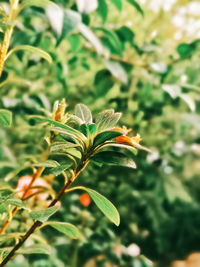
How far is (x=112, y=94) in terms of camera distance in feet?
5.29

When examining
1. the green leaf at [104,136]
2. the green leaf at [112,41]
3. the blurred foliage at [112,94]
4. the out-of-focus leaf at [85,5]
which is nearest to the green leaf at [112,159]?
the green leaf at [104,136]

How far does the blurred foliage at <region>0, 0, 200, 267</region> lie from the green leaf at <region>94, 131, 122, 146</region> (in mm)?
247

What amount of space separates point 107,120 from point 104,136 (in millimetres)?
39

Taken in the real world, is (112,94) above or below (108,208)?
below

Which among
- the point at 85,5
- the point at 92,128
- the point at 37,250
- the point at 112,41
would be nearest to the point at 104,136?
the point at 92,128

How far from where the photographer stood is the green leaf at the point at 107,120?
1.59 feet

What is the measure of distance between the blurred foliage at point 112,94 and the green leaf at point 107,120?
216mm

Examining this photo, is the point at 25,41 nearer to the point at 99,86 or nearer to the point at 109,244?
the point at 99,86

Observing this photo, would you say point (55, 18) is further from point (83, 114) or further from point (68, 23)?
point (83, 114)

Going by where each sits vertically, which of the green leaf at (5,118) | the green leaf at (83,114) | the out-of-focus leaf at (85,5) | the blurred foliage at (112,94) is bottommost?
the blurred foliage at (112,94)

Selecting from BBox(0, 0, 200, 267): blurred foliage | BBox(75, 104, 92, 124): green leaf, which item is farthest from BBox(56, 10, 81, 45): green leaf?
BBox(75, 104, 92, 124): green leaf

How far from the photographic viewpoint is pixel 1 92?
63.3 inches

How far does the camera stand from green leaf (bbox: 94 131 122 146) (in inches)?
17.6

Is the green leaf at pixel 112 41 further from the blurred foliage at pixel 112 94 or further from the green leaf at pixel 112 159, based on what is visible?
the green leaf at pixel 112 159
